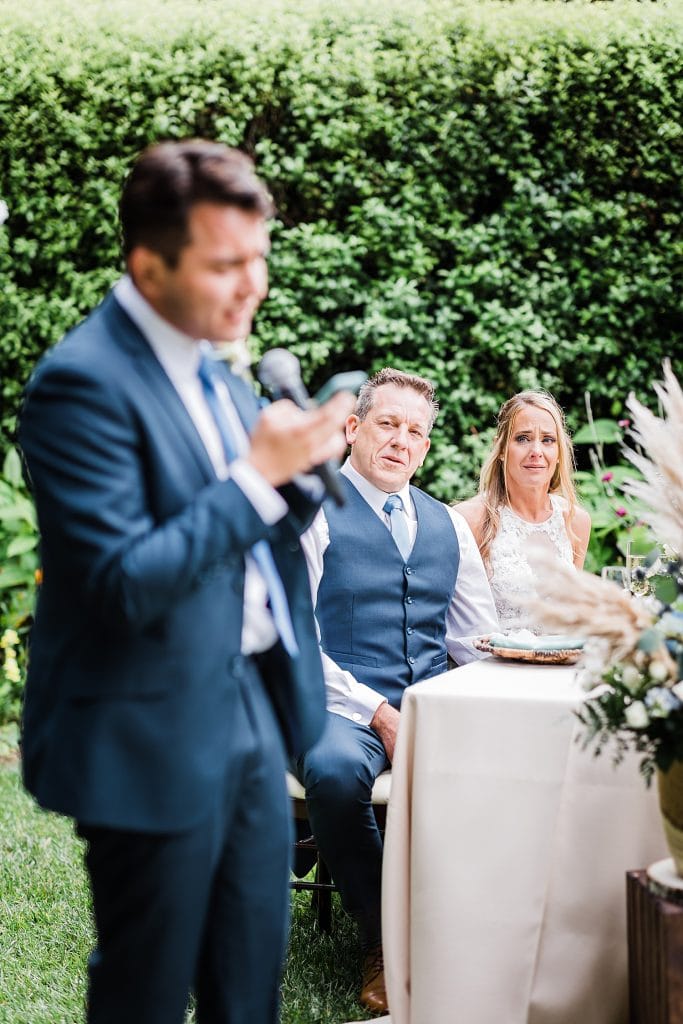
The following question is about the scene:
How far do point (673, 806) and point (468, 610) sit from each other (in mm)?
1433

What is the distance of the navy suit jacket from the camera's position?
4.59 ft

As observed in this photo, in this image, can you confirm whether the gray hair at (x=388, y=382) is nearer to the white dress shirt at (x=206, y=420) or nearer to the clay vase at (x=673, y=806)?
the clay vase at (x=673, y=806)

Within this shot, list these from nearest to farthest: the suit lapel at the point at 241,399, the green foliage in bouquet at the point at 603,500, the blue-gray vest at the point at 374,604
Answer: the suit lapel at the point at 241,399 → the blue-gray vest at the point at 374,604 → the green foliage in bouquet at the point at 603,500

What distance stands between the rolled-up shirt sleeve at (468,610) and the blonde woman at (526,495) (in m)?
0.46

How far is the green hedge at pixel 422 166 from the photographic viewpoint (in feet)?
18.1

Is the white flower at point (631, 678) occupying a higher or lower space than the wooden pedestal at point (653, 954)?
higher

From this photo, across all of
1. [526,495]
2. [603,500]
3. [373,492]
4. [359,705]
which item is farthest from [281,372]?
[603,500]

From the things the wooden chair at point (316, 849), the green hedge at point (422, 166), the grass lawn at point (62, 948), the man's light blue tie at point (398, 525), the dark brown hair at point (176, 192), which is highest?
the green hedge at point (422, 166)

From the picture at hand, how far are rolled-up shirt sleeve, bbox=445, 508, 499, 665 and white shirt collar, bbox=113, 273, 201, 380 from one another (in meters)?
1.94

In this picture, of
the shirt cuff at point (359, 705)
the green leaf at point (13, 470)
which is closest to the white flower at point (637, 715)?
the shirt cuff at point (359, 705)

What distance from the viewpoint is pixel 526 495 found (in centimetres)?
400

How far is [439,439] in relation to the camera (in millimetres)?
5457

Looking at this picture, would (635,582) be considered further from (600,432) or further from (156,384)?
(600,432)

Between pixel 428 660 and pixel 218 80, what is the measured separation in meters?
3.58
